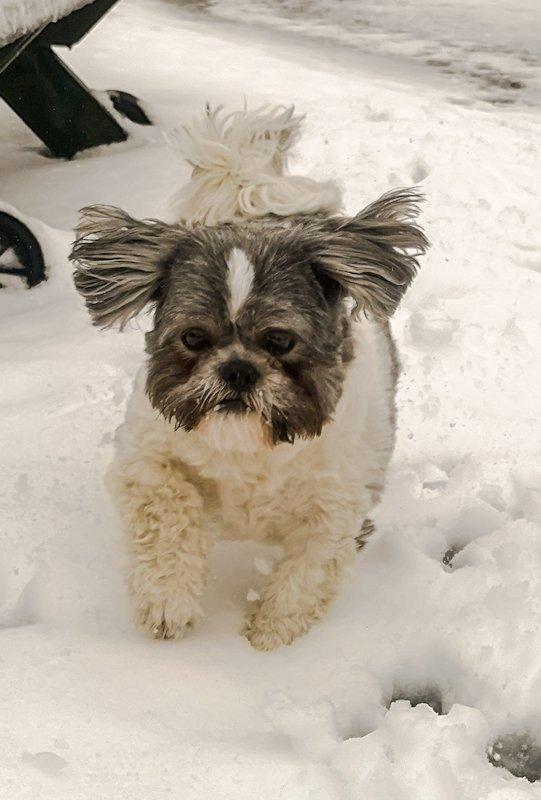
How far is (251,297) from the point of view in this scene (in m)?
2.63

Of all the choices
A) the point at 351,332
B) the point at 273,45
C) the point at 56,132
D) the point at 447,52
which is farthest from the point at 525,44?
the point at 351,332

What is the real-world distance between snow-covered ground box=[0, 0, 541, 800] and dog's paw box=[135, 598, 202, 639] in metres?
0.04

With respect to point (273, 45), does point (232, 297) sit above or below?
above

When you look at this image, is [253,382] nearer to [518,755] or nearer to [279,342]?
[279,342]

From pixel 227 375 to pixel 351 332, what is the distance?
0.58 m

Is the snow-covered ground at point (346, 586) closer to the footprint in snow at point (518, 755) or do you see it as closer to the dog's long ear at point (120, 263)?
the footprint in snow at point (518, 755)

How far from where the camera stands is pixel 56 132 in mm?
6129

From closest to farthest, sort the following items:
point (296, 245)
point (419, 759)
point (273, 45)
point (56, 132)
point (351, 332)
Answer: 1. point (419, 759)
2. point (296, 245)
3. point (351, 332)
4. point (56, 132)
5. point (273, 45)

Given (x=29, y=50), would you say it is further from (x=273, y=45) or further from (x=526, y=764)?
(x=526, y=764)

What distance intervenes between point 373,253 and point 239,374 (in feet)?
1.83

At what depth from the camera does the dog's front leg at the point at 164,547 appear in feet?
9.54

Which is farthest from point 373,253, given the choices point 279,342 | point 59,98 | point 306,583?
point 59,98

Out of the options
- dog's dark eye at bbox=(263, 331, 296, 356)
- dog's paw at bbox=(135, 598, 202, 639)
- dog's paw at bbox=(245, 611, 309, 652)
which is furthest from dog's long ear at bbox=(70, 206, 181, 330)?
dog's paw at bbox=(245, 611, 309, 652)

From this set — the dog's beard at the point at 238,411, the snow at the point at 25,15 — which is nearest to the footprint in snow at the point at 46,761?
the dog's beard at the point at 238,411
